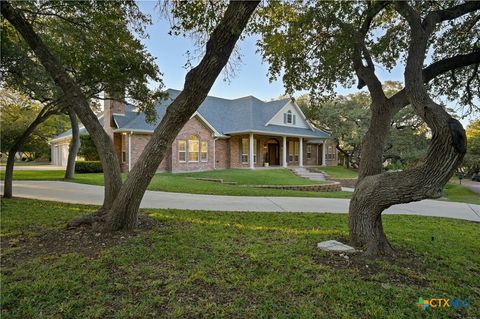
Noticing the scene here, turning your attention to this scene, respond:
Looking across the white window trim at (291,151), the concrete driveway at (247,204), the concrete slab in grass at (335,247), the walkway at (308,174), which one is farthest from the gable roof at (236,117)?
the concrete slab in grass at (335,247)

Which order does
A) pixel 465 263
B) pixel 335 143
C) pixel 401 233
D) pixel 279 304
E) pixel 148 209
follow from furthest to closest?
pixel 335 143, pixel 148 209, pixel 401 233, pixel 465 263, pixel 279 304

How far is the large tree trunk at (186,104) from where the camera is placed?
4785 mm

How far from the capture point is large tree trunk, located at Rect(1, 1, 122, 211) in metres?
5.56

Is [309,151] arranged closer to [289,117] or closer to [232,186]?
[289,117]

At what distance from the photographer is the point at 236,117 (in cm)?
2606

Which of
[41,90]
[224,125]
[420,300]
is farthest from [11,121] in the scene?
[420,300]

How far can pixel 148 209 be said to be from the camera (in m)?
8.25

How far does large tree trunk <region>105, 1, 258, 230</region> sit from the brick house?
13.2 metres

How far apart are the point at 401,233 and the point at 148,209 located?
20.5 ft

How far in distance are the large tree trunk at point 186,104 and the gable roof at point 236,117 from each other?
1580cm

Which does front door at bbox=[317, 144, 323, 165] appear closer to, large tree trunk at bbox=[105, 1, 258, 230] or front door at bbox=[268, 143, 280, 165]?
front door at bbox=[268, 143, 280, 165]

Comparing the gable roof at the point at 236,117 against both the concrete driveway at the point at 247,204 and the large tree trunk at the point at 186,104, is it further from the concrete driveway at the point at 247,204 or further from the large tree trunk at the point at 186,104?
the large tree trunk at the point at 186,104

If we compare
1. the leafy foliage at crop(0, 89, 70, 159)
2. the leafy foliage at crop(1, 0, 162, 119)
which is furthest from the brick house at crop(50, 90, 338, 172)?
the leafy foliage at crop(1, 0, 162, 119)

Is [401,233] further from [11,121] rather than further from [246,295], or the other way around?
[11,121]
